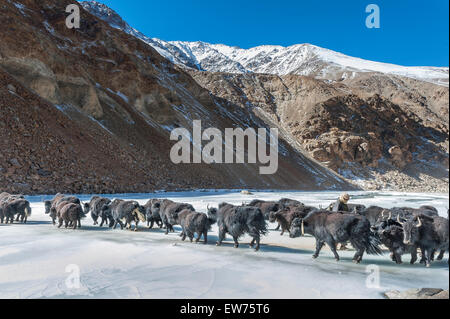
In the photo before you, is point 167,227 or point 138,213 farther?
point 138,213

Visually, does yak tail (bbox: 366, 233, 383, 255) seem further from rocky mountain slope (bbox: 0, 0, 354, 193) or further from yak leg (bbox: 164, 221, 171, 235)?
rocky mountain slope (bbox: 0, 0, 354, 193)

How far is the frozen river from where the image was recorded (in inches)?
173

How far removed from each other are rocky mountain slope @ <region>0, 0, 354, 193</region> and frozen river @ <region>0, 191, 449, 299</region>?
58.8ft

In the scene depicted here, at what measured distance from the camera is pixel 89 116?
35.6m

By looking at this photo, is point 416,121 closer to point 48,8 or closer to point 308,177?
point 308,177

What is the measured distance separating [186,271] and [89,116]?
3387 cm

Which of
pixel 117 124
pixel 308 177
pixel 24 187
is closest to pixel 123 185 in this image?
pixel 24 187

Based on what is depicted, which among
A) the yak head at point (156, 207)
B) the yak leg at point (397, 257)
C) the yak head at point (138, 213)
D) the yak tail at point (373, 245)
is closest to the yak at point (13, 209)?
the yak head at point (138, 213)

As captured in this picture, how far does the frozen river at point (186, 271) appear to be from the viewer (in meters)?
4.38

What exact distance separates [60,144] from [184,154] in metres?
17.0

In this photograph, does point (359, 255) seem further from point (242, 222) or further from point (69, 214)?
point (69, 214)

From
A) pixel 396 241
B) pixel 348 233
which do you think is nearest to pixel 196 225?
pixel 348 233

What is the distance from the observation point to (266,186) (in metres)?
48.1

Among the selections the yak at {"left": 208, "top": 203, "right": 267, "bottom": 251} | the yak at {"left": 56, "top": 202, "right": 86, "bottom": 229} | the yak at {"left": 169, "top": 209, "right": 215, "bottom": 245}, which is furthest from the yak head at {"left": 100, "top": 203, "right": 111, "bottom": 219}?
the yak at {"left": 208, "top": 203, "right": 267, "bottom": 251}
